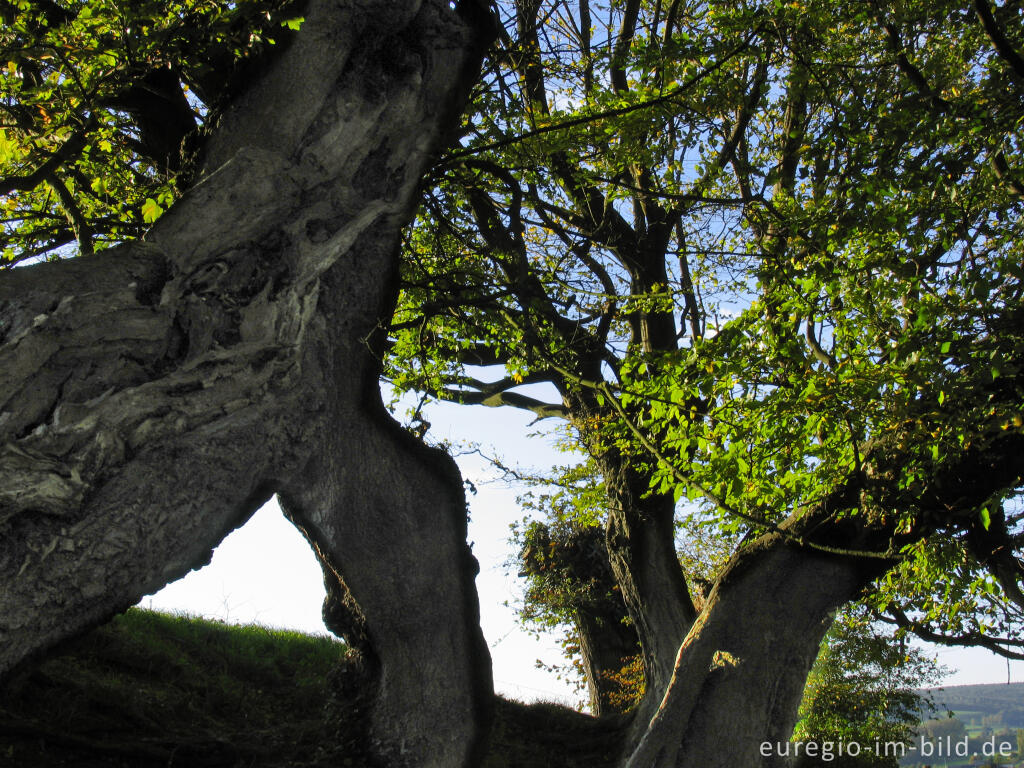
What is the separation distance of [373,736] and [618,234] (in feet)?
21.5

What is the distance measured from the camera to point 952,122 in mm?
5203

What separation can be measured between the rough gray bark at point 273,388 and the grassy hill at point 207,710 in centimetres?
51

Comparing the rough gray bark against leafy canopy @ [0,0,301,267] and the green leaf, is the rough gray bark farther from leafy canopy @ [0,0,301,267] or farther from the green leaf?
the green leaf

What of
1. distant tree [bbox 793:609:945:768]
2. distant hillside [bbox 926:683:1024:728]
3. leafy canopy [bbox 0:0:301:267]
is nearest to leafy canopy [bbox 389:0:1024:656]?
→ leafy canopy [bbox 0:0:301:267]

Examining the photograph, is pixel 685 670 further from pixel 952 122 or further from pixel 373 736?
pixel 952 122

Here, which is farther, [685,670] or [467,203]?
[467,203]

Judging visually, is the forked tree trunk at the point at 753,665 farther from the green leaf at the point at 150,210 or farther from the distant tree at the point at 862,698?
the distant tree at the point at 862,698

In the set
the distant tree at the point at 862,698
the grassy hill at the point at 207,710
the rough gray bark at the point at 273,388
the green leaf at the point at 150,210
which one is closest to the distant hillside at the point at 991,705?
the distant tree at the point at 862,698

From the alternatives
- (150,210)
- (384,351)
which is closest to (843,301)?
(384,351)

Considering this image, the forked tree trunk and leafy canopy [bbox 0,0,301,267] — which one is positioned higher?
leafy canopy [bbox 0,0,301,267]

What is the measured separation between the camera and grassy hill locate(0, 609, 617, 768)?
15.0 ft

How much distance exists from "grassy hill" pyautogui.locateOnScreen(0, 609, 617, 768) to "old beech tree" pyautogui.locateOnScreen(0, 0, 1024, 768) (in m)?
0.54

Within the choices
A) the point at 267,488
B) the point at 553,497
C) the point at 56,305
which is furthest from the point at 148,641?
the point at 56,305

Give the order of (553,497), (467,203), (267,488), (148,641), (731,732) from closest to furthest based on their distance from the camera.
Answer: (267,488)
(731,732)
(148,641)
(467,203)
(553,497)
